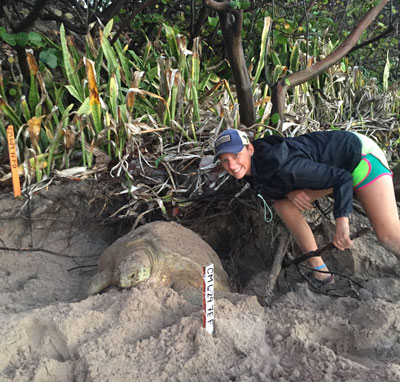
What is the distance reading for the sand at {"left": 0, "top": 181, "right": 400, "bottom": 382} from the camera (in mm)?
1328

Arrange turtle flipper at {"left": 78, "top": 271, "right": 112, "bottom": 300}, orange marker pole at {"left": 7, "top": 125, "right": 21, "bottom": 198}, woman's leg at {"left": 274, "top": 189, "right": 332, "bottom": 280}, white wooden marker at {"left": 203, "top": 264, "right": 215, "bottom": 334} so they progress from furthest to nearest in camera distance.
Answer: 1. orange marker pole at {"left": 7, "top": 125, "right": 21, "bottom": 198}
2. woman's leg at {"left": 274, "top": 189, "right": 332, "bottom": 280}
3. turtle flipper at {"left": 78, "top": 271, "right": 112, "bottom": 300}
4. white wooden marker at {"left": 203, "top": 264, "right": 215, "bottom": 334}

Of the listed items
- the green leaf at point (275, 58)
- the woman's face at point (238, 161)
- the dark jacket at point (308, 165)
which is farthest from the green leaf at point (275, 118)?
the green leaf at point (275, 58)

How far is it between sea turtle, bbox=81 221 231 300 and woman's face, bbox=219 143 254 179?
54cm

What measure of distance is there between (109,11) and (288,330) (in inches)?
115

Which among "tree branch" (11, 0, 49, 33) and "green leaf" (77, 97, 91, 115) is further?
"tree branch" (11, 0, 49, 33)

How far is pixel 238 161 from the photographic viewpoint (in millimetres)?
1876

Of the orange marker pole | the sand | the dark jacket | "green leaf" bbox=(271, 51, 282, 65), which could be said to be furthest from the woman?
"green leaf" bbox=(271, 51, 282, 65)

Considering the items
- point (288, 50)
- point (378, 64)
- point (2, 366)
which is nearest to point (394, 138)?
point (288, 50)

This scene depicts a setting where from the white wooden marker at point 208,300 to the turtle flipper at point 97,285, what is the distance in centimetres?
73

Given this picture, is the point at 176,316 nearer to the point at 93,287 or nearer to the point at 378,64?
the point at 93,287

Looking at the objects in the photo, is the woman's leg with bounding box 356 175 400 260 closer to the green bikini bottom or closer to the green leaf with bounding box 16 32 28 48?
the green bikini bottom

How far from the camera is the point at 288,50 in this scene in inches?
143

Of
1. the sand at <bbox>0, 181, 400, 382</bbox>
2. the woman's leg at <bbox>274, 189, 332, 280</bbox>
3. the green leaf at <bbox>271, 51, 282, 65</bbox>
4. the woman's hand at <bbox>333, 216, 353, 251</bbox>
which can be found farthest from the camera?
the green leaf at <bbox>271, 51, 282, 65</bbox>

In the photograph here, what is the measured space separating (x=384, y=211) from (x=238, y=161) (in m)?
0.73
